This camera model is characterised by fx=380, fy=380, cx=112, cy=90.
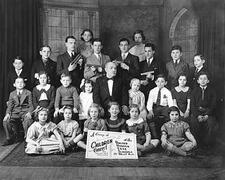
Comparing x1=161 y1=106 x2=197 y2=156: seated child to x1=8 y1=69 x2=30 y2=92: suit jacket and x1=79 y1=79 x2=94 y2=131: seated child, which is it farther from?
x1=8 y1=69 x2=30 y2=92: suit jacket

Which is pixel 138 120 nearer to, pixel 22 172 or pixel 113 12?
pixel 22 172

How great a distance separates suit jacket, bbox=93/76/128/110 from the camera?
498 cm

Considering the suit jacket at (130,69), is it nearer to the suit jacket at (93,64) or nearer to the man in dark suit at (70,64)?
the suit jacket at (93,64)

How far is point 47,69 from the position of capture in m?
5.34

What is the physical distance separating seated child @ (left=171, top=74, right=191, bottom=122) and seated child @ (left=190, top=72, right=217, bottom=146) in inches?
2.7

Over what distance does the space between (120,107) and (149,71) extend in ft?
2.37

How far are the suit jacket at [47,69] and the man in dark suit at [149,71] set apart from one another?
4.09 ft

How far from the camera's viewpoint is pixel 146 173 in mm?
3881

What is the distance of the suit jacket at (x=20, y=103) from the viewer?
16.8 feet

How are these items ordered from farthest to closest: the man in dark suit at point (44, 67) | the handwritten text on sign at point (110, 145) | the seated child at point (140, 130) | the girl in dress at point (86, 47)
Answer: the girl in dress at point (86, 47)
the man in dark suit at point (44, 67)
the seated child at point (140, 130)
the handwritten text on sign at point (110, 145)

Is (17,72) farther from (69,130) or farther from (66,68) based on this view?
(69,130)

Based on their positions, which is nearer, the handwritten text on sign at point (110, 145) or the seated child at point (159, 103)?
the handwritten text on sign at point (110, 145)

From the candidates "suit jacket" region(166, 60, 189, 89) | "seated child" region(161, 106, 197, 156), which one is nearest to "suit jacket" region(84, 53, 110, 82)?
"suit jacket" region(166, 60, 189, 89)

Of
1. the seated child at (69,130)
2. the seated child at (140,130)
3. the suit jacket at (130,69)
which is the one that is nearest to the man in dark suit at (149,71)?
the suit jacket at (130,69)
